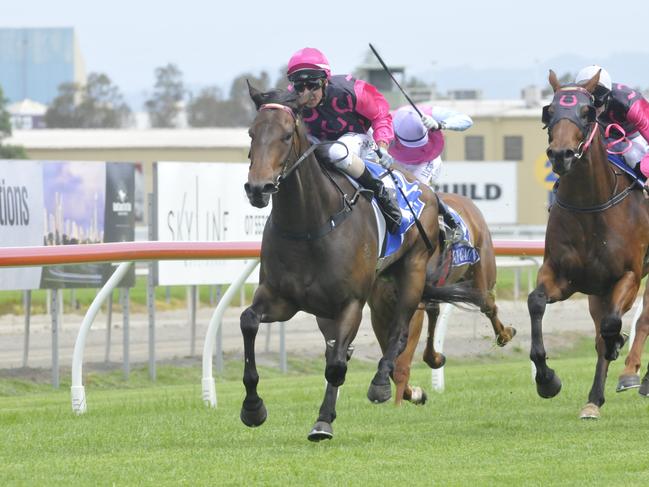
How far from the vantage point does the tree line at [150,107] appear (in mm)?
93188

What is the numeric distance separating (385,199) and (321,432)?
4.59 feet

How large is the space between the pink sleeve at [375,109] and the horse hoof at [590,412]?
1.79 metres

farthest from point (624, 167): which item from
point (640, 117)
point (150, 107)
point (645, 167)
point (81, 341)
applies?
point (150, 107)

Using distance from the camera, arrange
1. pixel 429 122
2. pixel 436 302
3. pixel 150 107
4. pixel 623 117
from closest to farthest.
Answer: pixel 623 117 → pixel 436 302 → pixel 429 122 → pixel 150 107

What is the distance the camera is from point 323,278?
702cm

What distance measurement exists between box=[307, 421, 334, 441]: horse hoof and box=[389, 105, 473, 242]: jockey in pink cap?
3072mm

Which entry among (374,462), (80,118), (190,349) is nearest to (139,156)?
(80,118)

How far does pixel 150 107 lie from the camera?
393ft

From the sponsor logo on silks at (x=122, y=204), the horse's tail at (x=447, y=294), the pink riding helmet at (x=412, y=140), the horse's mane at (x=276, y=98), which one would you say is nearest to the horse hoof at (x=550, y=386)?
the horse's tail at (x=447, y=294)

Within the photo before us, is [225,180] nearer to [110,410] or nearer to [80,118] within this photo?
[110,410]

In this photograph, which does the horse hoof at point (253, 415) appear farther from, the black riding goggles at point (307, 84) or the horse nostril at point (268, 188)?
the black riding goggles at point (307, 84)

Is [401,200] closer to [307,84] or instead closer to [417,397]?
[307,84]

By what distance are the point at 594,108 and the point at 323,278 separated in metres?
1.78

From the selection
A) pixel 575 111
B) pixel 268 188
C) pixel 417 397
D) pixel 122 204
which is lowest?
pixel 417 397
